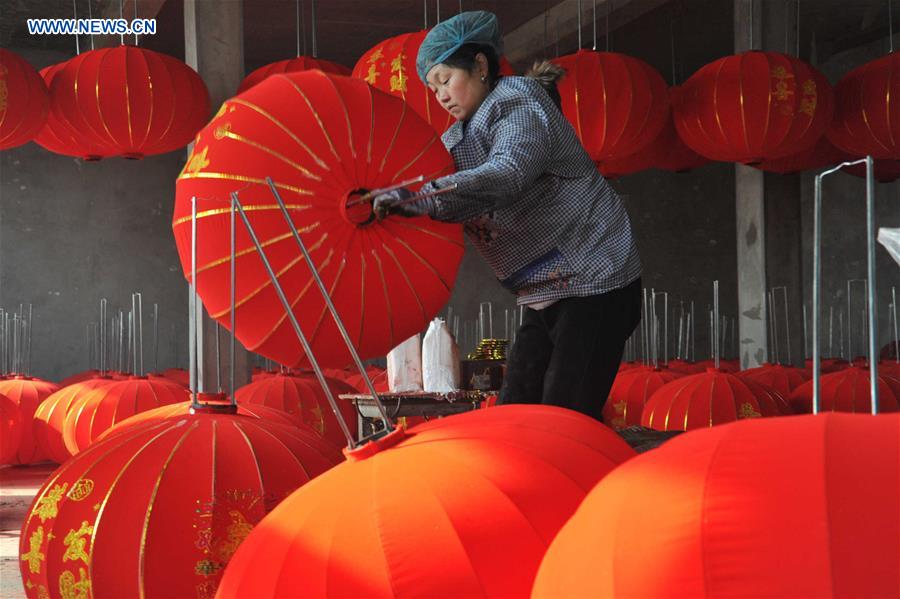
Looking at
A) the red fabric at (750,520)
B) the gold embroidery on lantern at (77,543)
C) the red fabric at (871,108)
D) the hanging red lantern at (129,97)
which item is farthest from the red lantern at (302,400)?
the red fabric at (750,520)

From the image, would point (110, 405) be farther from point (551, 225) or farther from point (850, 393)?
point (551, 225)

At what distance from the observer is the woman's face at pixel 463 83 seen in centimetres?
209

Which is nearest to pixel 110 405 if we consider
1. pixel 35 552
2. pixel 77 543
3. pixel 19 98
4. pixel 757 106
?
pixel 19 98

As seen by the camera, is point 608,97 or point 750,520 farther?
point 608,97

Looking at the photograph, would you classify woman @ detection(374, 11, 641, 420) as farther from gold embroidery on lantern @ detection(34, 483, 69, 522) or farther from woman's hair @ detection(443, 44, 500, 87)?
gold embroidery on lantern @ detection(34, 483, 69, 522)

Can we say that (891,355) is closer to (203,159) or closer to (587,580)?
(203,159)

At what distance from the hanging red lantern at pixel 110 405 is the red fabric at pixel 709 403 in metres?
2.60

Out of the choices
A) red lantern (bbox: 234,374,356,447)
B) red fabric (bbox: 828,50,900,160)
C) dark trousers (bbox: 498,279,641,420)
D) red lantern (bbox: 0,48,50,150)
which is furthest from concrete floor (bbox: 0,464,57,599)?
red fabric (bbox: 828,50,900,160)

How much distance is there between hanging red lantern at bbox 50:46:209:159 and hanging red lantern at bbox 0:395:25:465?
201 cm

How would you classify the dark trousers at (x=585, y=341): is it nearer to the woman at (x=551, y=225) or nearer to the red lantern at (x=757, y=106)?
the woman at (x=551, y=225)

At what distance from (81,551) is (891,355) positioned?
8521 millimetres

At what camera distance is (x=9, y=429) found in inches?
269

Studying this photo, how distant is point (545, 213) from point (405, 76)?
9.66 feet

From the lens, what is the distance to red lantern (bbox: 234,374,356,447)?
19.7 ft
